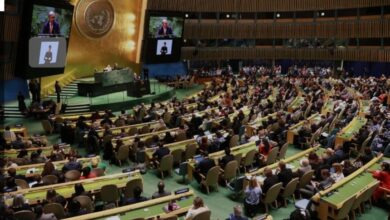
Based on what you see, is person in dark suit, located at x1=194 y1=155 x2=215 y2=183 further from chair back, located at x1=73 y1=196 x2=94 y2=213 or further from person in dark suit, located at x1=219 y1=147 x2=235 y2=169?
chair back, located at x1=73 y1=196 x2=94 y2=213

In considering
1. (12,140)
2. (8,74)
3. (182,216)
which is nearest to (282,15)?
(8,74)

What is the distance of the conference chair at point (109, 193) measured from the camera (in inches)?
322

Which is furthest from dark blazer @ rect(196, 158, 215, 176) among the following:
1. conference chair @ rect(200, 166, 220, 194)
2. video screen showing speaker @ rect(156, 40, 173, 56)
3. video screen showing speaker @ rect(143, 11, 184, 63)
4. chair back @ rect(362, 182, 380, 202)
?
video screen showing speaker @ rect(156, 40, 173, 56)

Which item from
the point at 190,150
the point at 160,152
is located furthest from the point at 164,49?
the point at 160,152

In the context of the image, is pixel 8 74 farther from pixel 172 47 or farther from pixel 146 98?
pixel 172 47

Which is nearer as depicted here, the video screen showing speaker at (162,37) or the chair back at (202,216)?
the chair back at (202,216)

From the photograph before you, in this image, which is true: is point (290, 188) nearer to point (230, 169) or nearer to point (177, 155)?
point (230, 169)

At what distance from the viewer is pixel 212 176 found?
966 cm

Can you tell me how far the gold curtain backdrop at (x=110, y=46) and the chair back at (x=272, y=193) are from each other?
57.3 ft

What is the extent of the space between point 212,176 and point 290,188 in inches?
79.5

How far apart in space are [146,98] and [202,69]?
13.8 meters

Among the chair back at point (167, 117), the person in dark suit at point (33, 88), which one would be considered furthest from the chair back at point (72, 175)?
the person in dark suit at point (33, 88)

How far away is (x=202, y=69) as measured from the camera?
3575 cm

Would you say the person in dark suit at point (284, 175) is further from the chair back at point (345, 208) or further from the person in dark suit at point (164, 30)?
the person in dark suit at point (164, 30)
